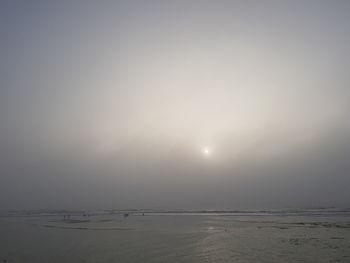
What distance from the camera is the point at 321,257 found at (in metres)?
21.4

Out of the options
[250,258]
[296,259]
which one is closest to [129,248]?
[250,258]

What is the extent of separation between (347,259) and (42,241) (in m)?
26.3

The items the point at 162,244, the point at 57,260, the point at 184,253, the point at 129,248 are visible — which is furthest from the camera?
the point at 162,244

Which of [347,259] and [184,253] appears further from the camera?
[184,253]

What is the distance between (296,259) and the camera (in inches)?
829

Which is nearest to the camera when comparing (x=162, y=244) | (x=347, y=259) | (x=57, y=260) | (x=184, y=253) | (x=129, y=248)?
(x=347, y=259)

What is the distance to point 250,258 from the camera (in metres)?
21.8

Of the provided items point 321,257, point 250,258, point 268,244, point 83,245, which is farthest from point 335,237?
point 83,245

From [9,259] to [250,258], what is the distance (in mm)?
16506

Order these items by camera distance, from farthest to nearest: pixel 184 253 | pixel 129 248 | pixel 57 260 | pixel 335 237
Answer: pixel 335 237 < pixel 129 248 < pixel 184 253 < pixel 57 260

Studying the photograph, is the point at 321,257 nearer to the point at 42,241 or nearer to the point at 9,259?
the point at 9,259

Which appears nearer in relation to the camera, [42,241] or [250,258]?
[250,258]

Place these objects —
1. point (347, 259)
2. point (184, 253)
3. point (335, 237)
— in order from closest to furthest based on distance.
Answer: point (347, 259), point (184, 253), point (335, 237)

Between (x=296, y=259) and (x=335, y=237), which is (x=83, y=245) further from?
(x=335, y=237)
